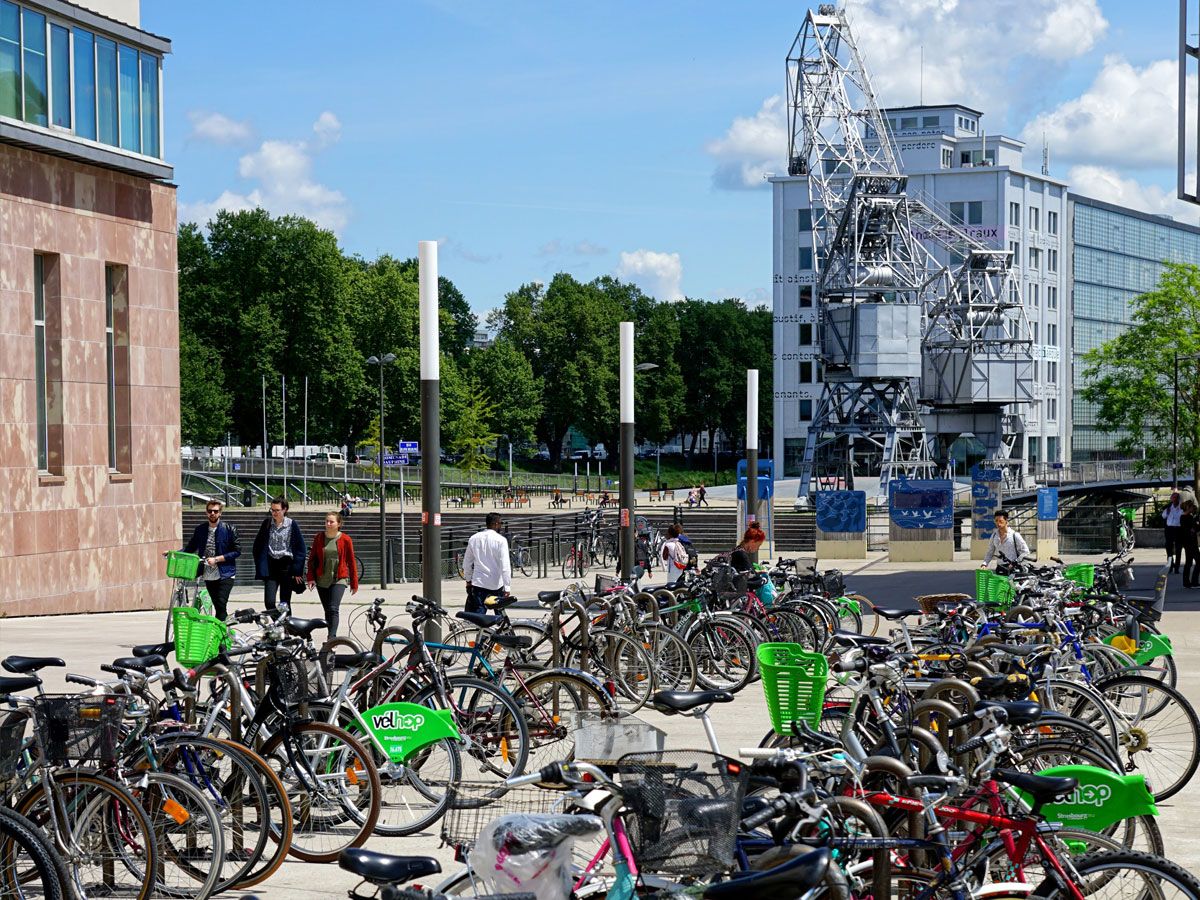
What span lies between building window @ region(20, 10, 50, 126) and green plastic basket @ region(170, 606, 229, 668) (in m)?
17.3

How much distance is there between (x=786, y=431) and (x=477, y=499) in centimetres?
2915

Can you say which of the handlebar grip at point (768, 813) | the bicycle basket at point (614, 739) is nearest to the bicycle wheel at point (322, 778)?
the bicycle basket at point (614, 739)

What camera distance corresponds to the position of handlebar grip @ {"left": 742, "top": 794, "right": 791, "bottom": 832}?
4.77m

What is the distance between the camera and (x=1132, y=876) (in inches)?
199

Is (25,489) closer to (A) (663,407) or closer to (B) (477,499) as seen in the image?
(B) (477,499)

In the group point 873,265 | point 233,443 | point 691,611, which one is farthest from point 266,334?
point 691,611

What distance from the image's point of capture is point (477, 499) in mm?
69812

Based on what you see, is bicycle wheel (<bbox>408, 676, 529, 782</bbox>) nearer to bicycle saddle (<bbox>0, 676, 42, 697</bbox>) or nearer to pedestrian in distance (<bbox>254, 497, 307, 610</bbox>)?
bicycle saddle (<bbox>0, 676, 42, 697</bbox>)

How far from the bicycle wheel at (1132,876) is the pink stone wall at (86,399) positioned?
2052 cm

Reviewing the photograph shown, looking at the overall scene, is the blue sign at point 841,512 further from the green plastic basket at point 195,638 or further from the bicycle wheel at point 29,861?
the bicycle wheel at point 29,861

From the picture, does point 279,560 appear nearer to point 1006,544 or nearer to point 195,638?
point 1006,544

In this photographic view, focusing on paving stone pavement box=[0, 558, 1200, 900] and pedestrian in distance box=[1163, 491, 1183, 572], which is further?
pedestrian in distance box=[1163, 491, 1183, 572]

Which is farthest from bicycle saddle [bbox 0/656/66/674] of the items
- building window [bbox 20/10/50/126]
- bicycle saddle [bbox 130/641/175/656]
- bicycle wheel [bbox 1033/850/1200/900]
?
building window [bbox 20/10/50/126]

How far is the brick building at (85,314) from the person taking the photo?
23.5 m
